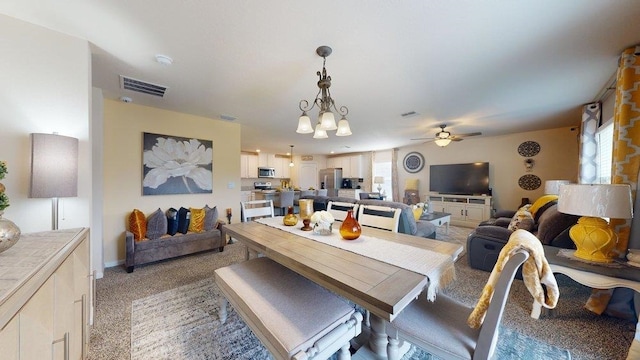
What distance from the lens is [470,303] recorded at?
2168 millimetres

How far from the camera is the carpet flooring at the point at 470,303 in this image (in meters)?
1.59

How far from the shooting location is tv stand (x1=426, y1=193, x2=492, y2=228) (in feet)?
17.5

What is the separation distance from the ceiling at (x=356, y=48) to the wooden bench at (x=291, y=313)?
1.87m

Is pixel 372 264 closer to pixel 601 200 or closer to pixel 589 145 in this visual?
pixel 601 200

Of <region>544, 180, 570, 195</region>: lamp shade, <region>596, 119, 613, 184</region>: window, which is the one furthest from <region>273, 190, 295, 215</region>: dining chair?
<region>596, 119, 613, 184</region>: window

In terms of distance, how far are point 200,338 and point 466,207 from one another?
6131 millimetres

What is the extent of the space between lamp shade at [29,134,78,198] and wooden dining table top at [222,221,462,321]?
1228mm

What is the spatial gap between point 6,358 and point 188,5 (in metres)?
1.82

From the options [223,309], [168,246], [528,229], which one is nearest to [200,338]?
[223,309]

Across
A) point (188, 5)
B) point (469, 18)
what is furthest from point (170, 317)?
point (469, 18)

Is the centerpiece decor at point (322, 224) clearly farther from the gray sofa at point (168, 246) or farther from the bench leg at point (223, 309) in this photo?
the gray sofa at point (168, 246)

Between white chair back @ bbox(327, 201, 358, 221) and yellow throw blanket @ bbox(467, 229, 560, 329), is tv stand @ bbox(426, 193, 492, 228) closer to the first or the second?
white chair back @ bbox(327, 201, 358, 221)

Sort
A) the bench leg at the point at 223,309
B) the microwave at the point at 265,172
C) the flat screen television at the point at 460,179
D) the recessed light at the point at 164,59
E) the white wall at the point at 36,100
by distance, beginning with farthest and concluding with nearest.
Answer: the microwave at the point at 265,172 < the flat screen television at the point at 460,179 < the recessed light at the point at 164,59 < the bench leg at the point at 223,309 < the white wall at the point at 36,100

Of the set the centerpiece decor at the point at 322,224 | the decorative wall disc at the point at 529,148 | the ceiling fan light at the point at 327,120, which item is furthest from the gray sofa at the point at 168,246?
the decorative wall disc at the point at 529,148
